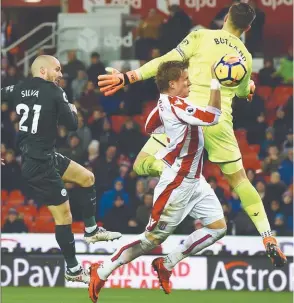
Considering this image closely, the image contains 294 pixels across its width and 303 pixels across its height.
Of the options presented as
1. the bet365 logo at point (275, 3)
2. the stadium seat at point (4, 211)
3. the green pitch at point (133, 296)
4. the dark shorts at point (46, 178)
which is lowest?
the green pitch at point (133, 296)

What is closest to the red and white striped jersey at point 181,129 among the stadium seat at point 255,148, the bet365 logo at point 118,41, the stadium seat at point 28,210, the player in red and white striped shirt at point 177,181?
the player in red and white striped shirt at point 177,181

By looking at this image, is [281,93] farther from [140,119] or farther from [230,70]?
[230,70]

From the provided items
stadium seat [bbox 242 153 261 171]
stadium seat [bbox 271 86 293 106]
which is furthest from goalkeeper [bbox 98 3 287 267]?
stadium seat [bbox 271 86 293 106]

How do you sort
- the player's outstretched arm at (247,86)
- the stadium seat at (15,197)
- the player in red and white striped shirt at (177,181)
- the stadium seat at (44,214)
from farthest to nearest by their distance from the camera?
the stadium seat at (15,197), the stadium seat at (44,214), the player's outstretched arm at (247,86), the player in red and white striped shirt at (177,181)

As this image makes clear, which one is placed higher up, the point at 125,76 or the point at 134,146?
the point at 125,76

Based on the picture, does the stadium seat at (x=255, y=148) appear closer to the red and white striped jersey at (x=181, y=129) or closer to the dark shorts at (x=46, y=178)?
the dark shorts at (x=46, y=178)

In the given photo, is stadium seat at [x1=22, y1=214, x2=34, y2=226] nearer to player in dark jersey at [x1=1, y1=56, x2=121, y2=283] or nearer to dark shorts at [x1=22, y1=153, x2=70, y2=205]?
player in dark jersey at [x1=1, y1=56, x2=121, y2=283]

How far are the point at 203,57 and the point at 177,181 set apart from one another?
1311 millimetres

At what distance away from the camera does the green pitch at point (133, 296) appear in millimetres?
13648

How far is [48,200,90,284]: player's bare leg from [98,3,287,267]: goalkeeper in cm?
85

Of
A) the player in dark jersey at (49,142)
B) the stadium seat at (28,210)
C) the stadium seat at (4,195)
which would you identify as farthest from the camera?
the stadium seat at (4,195)

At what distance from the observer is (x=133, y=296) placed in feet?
48.0

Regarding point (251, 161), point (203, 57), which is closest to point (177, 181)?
point (203, 57)

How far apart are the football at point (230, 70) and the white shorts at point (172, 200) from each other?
0.98 m
